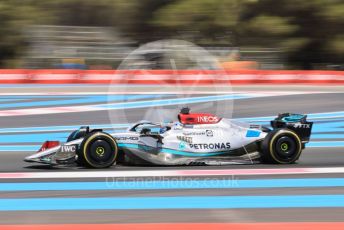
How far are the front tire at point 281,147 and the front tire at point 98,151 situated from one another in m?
1.84

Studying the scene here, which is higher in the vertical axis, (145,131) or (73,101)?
(73,101)

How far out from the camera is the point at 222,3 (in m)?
20.9

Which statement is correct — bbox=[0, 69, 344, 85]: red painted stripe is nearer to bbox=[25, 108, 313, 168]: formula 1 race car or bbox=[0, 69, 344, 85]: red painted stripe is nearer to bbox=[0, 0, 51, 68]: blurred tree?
bbox=[25, 108, 313, 168]: formula 1 race car

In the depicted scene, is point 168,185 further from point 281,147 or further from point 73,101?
point 73,101

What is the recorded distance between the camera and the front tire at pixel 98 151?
22.2ft

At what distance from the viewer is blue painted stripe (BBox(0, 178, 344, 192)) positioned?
5.95 meters

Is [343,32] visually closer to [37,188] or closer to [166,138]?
[166,138]

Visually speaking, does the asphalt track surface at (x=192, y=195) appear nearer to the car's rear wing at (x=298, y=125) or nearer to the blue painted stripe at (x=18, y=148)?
the blue painted stripe at (x=18, y=148)

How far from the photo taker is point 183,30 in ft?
69.4

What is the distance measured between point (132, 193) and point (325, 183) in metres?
2.08

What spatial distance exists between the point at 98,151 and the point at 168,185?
115cm

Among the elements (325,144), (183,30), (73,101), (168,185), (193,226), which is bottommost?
(193,226)

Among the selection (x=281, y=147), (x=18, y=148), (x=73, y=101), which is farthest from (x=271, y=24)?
(x=281, y=147)

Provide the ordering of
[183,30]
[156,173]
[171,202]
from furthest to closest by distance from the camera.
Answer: [183,30], [156,173], [171,202]
